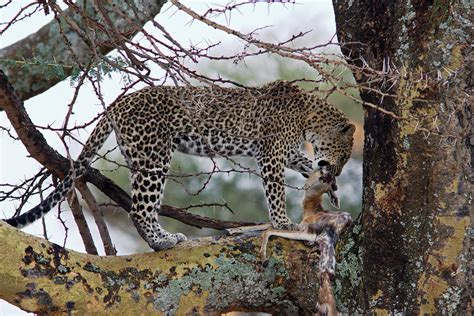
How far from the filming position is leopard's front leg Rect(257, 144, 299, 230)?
22.8ft

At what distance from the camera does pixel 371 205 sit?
5.03 metres

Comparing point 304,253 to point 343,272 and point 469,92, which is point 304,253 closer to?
point 343,272

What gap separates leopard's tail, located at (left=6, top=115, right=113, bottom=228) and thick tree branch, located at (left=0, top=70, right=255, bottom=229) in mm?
85

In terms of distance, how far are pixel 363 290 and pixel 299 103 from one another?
2701 mm

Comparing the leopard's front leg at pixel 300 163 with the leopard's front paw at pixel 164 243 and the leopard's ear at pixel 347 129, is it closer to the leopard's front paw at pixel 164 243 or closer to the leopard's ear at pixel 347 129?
the leopard's ear at pixel 347 129

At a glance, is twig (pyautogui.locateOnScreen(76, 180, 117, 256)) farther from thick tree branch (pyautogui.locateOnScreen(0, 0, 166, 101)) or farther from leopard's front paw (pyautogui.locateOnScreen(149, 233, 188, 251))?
thick tree branch (pyautogui.locateOnScreen(0, 0, 166, 101))

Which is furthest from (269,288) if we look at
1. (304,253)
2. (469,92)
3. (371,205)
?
(469,92)

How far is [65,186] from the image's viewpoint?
20.1 feet

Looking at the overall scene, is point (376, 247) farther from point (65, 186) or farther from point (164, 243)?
point (65, 186)

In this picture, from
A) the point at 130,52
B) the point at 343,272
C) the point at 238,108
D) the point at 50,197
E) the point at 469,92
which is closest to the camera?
the point at 130,52

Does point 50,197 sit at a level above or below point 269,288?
above

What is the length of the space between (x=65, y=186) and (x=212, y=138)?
1.27 meters

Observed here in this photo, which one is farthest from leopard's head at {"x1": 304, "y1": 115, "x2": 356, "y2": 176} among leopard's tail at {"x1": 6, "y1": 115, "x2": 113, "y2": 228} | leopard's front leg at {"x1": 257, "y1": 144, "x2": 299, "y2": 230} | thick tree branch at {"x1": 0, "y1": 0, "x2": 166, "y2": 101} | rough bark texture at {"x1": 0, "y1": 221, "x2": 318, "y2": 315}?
rough bark texture at {"x1": 0, "y1": 221, "x2": 318, "y2": 315}

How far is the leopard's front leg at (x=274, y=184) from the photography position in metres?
6.96
